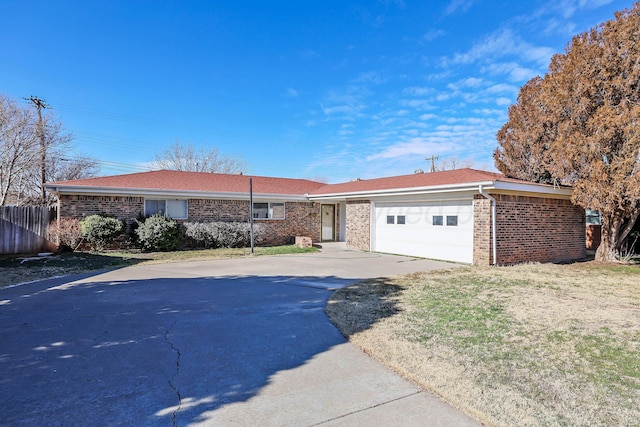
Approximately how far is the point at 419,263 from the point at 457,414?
29.5ft

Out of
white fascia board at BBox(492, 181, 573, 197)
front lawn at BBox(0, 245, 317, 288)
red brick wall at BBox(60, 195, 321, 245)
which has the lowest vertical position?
front lawn at BBox(0, 245, 317, 288)

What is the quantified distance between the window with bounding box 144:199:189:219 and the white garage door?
336 inches

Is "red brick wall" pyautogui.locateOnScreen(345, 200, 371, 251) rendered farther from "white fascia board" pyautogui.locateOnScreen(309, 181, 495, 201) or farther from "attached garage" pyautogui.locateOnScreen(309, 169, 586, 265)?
"white fascia board" pyautogui.locateOnScreen(309, 181, 495, 201)

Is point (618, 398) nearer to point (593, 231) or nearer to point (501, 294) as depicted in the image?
point (501, 294)

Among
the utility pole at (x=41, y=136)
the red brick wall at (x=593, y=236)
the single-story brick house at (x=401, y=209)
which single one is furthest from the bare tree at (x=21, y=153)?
the red brick wall at (x=593, y=236)

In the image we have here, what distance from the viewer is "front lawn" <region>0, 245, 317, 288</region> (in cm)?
902

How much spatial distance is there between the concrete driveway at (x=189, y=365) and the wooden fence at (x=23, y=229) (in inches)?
290

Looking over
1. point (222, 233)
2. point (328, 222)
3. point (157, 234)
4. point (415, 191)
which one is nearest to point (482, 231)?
point (415, 191)

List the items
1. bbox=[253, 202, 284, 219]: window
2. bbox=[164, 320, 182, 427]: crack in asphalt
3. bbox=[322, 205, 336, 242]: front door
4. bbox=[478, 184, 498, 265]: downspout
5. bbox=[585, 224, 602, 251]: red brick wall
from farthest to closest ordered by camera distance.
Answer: bbox=[322, 205, 336, 242]: front door < bbox=[253, 202, 284, 219]: window < bbox=[585, 224, 602, 251]: red brick wall < bbox=[478, 184, 498, 265]: downspout < bbox=[164, 320, 182, 427]: crack in asphalt

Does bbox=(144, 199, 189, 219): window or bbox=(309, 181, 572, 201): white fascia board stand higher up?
bbox=(309, 181, 572, 201): white fascia board

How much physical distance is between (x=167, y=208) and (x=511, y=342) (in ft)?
47.3

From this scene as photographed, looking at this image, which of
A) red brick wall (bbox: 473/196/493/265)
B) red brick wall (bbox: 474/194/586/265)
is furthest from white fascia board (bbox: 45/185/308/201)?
red brick wall (bbox: 474/194/586/265)

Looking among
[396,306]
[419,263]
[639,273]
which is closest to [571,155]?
[639,273]

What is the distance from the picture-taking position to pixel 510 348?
4062 mm
